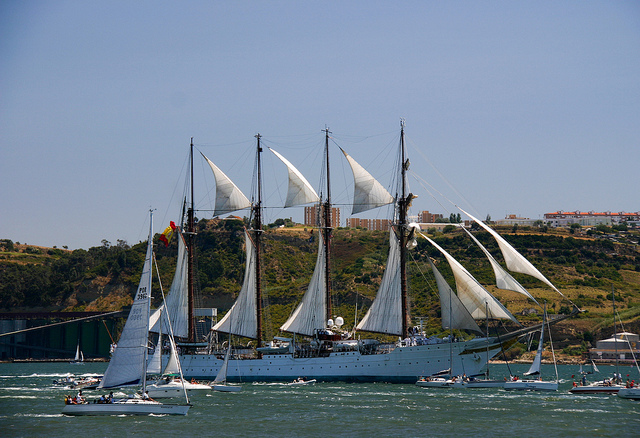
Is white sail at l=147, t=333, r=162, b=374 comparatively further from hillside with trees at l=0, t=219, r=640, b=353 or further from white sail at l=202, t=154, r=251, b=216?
hillside with trees at l=0, t=219, r=640, b=353

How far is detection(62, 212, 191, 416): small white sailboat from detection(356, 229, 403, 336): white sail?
25233 millimetres

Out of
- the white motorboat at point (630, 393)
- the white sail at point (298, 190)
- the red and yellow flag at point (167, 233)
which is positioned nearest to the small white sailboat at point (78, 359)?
the red and yellow flag at point (167, 233)

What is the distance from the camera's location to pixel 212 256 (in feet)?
475

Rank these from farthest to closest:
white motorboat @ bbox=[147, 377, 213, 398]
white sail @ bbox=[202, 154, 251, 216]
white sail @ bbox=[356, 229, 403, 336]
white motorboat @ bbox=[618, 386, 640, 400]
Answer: white sail @ bbox=[202, 154, 251, 216]
white sail @ bbox=[356, 229, 403, 336]
white motorboat @ bbox=[147, 377, 213, 398]
white motorboat @ bbox=[618, 386, 640, 400]

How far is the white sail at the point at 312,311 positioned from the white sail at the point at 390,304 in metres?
4.41

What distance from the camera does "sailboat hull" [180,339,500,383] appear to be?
6606cm

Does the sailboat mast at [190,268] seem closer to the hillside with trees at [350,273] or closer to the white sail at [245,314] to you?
the white sail at [245,314]

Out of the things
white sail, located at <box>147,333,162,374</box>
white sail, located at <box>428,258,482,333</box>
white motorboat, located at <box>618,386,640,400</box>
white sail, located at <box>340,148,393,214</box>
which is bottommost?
white motorboat, located at <box>618,386,640,400</box>

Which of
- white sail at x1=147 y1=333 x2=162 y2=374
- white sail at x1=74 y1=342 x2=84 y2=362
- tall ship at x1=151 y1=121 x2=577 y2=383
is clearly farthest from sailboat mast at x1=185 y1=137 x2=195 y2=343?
white sail at x1=74 y1=342 x2=84 y2=362

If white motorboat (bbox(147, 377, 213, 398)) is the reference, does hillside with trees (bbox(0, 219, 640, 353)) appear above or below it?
above

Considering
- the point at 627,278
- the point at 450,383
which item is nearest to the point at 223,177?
the point at 450,383

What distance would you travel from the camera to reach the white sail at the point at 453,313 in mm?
64438

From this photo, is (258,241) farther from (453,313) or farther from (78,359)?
(78,359)

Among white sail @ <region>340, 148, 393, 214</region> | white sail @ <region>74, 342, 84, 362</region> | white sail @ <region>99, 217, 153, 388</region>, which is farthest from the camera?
white sail @ <region>74, 342, 84, 362</region>
